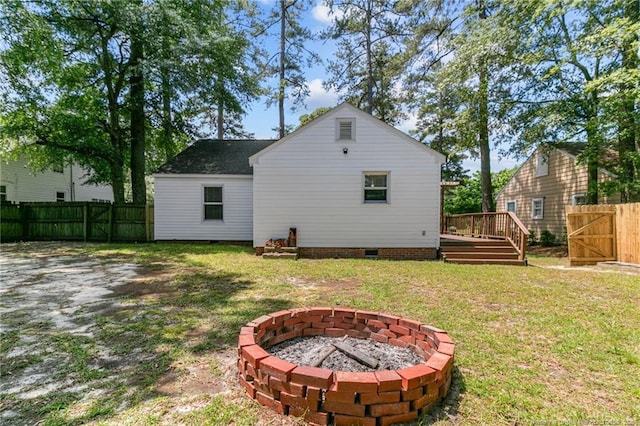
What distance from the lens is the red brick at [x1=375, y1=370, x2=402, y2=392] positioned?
204 cm

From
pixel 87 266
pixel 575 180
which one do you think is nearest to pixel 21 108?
pixel 87 266

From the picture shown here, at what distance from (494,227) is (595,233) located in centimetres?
282

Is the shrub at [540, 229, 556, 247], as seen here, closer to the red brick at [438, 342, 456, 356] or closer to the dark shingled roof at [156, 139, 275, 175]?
the dark shingled roof at [156, 139, 275, 175]

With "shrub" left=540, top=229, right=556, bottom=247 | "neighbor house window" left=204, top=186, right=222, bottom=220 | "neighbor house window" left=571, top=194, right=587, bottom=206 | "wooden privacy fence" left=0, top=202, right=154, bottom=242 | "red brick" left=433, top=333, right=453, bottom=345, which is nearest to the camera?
"red brick" left=433, top=333, right=453, bottom=345

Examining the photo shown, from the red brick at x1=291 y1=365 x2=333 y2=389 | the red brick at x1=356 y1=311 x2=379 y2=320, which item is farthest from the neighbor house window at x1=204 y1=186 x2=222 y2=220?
the red brick at x1=291 y1=365 x2=333 y2=389

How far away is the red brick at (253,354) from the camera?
7.58 feet

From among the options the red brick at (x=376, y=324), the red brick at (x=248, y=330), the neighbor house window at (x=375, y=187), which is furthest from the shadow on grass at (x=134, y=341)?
the neighbor house window at (x=375, y=187)

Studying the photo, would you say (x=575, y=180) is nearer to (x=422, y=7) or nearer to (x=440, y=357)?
(x=422, y=7)

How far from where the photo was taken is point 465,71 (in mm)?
13328

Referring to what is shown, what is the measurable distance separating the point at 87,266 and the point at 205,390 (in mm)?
7149

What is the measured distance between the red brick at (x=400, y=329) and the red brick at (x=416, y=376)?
3.06 feet

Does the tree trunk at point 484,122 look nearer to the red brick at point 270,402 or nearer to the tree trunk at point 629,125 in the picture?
the tree trunk at point 629,125

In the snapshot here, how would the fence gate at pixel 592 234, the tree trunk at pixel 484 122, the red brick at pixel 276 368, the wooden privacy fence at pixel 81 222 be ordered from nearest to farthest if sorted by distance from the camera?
the red brick at pixel 276 368, the fence gate at pixel 592 234, the wooden privacy fence at pixel 81 222, the tree trunk at pixel 484 122

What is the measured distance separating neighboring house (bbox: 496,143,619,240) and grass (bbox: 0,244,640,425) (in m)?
8.79
